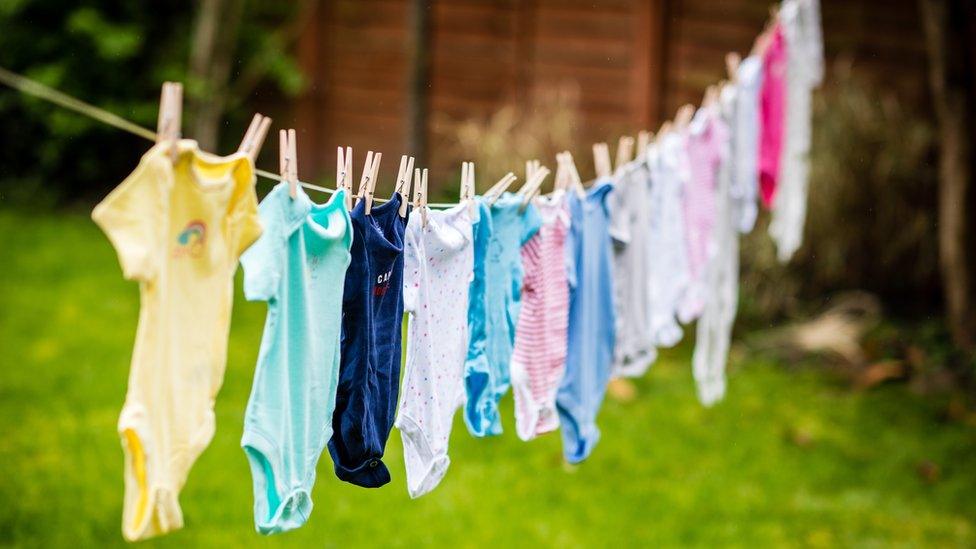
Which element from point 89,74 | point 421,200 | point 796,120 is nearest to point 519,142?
point 796,120

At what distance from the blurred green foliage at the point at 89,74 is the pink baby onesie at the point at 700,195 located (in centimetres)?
468

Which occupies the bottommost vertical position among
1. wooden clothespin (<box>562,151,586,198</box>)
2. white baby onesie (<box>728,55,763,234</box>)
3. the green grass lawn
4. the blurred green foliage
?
the green grass lawn

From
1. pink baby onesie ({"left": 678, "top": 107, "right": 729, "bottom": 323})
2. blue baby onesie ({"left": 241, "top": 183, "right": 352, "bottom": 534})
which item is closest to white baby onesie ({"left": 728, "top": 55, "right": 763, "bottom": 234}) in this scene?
Result: pink baby onesie ({"left": 678, "top": 107, "right": 729, "bottom": 323})

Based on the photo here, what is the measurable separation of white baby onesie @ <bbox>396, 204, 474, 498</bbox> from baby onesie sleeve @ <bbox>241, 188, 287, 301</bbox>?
1.04 ft

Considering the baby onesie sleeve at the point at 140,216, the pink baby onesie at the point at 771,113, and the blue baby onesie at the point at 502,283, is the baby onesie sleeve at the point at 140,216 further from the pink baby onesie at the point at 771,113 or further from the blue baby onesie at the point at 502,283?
the pink baby onesie at the point at 771,113

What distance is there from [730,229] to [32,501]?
2.34 meters

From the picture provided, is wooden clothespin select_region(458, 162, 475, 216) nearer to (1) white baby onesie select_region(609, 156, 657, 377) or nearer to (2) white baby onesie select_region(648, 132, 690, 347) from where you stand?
(1) white baby onesie select_region(609, 156, 657, 377)

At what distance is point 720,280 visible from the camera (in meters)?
3.51

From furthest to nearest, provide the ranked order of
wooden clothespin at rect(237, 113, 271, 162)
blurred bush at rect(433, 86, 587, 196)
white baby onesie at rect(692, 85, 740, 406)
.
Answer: blurred bush at rect(433, 86, 587, 196) → white baby onesie at rect(692, 85, 740, 406) → wooden clothespin at rect(237, 113, 271, 162)

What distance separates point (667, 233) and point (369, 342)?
1238 mm

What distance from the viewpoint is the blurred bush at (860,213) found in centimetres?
546

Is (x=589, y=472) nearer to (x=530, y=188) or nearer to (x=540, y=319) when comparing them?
(x=540, y=319)

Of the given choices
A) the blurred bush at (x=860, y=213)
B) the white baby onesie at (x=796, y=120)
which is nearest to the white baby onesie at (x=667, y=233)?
the white baby onesie at (x=796, y=120)

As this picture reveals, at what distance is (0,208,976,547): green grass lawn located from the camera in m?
3.74
